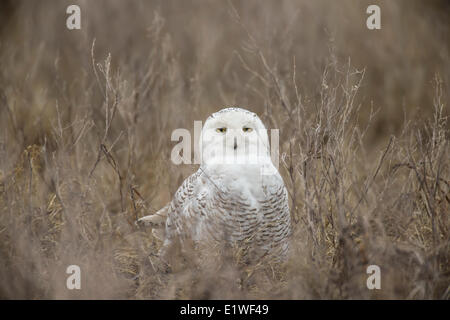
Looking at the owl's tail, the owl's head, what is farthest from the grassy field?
the owl's head

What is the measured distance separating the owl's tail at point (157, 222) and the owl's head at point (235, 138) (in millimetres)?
545

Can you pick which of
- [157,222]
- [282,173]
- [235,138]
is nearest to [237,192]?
[235,138]

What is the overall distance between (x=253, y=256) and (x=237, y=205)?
307mm

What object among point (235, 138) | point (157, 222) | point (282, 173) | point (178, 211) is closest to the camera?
point (235, 138)

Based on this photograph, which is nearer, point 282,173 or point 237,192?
point 237,192

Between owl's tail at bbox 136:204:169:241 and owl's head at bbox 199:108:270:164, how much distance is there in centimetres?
54

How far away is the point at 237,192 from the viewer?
6.72 ft

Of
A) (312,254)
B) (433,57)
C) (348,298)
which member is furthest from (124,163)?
(433,57)

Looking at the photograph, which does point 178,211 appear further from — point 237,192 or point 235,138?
point 235,138

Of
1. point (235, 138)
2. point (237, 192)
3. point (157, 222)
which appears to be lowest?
point (157, 222)

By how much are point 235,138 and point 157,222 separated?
794 millimetres

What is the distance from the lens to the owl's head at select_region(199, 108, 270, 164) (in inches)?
79.6

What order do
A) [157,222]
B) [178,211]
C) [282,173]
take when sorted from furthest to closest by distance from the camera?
[282,173] → [157,222] → [178,211]

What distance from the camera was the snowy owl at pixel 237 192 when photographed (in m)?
2.05
